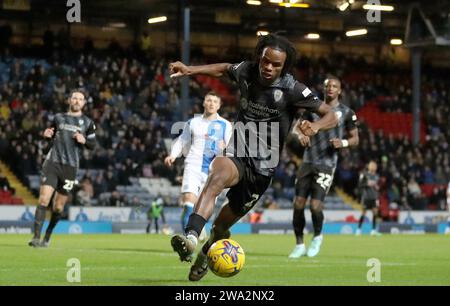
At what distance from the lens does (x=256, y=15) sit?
162ft

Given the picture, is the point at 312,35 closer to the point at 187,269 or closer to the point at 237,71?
the point at 187,269

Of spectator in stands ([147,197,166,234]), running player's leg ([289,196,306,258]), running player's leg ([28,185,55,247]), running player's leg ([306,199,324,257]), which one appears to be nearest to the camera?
running player's leg ([289,196,306,258])

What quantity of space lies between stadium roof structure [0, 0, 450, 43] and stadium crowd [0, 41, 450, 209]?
313 centimetres

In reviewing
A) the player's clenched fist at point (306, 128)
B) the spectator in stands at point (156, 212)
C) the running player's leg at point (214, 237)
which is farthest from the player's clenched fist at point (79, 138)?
the spectator in stands at point (156, 212)

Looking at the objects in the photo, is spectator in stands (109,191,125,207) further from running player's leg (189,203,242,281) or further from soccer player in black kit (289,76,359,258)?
running player's leg (189,203,242,281)

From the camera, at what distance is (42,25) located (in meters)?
46.5

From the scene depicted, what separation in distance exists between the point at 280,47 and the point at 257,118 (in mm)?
731

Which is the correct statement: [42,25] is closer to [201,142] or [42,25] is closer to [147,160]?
[147,160]

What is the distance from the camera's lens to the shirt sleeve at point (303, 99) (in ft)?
32.1

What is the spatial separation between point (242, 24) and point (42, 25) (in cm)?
1064

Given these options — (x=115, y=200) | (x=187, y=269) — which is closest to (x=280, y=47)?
(x=187, y=269)

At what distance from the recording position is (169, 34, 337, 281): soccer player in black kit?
959 centimetres

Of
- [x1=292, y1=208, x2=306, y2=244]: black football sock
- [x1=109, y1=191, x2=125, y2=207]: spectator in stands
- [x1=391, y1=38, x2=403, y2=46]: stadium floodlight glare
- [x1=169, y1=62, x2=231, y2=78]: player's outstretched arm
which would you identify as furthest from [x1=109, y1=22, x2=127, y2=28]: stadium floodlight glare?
[x1=169, y1=62, x2=231, y2=78]: player's outstretched arm
